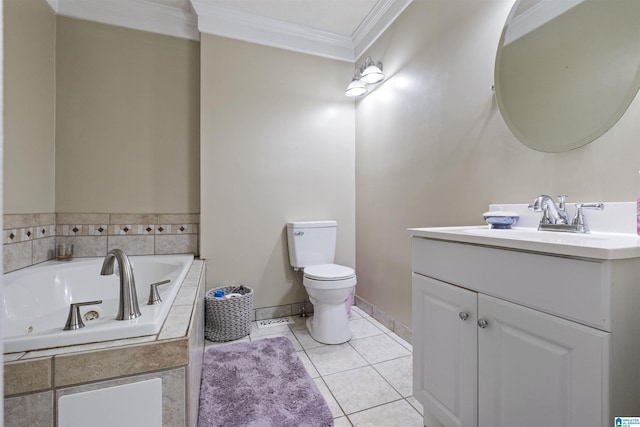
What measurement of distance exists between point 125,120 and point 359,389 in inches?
97.4

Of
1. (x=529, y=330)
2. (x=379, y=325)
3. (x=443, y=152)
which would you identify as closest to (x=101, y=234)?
(x=379, y=325)

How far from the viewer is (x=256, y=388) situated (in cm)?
146

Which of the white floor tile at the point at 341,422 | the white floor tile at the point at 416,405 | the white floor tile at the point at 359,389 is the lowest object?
the white floor tile at the point at 341,422

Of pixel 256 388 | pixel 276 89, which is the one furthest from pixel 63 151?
pixel 256 388

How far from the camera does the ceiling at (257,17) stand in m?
2.08

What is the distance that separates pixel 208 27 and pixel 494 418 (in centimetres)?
281

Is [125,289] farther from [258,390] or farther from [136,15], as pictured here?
[136,15]

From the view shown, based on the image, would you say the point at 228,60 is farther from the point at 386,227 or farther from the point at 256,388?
the point at 256,388

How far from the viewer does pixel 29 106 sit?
177 cm

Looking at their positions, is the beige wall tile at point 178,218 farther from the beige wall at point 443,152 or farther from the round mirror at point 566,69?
the round mirror at point 566,69

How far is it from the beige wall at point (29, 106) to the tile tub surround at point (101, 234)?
12 centimetres

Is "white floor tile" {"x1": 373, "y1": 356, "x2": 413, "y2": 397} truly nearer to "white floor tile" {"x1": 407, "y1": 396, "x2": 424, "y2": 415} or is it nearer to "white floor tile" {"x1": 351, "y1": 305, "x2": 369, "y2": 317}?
"white floor tile" {"x1": 407, "y1": 396, "x2": 424, "y2": 415}

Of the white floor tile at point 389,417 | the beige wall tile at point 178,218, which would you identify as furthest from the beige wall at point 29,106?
the white floor tile at point 389,417

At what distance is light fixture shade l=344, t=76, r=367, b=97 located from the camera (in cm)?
229
